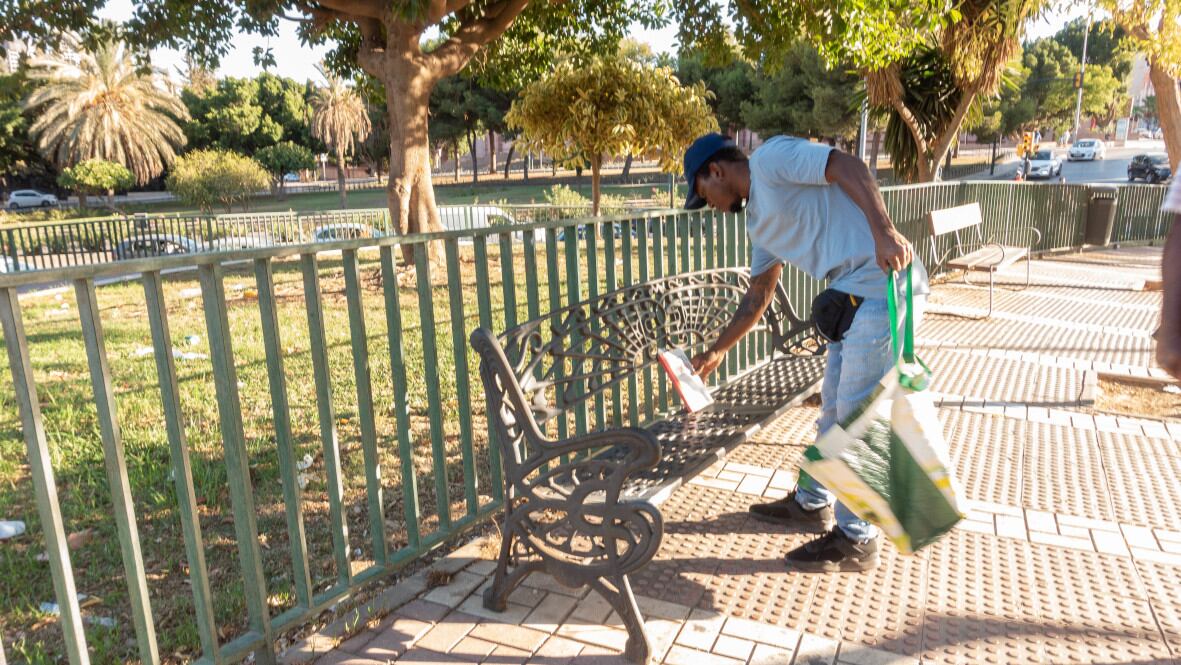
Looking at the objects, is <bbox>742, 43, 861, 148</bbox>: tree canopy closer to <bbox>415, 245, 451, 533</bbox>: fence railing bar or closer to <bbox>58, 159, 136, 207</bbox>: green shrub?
<bbox>58, 159, 136, 207</bbox>: green shrub

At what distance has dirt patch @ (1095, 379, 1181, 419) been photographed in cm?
516

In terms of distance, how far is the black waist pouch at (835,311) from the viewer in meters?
2.92

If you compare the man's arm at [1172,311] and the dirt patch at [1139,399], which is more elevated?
the man's arm at [1172,311]


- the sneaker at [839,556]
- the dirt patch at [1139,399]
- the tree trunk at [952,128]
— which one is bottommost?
the dirt patch at [1139,399]

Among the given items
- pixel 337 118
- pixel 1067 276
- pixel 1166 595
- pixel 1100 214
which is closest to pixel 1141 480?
pixel 1166 595

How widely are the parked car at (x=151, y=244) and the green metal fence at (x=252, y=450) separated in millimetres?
12004

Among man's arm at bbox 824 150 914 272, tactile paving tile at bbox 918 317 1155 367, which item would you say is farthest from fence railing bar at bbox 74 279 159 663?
tactile paving tile at bbox 918 317 1155 367

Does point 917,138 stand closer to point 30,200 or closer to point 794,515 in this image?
point 794,515

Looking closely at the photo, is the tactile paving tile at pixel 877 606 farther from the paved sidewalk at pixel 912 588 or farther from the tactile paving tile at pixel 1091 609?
the tactile paving tile at pixel 1091 609

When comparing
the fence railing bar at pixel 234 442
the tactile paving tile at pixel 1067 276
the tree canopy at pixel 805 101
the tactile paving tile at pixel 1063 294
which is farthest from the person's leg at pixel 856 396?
the tree canopy at pixel 805 101

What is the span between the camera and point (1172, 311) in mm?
1830

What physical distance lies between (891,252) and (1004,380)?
3.79 metres

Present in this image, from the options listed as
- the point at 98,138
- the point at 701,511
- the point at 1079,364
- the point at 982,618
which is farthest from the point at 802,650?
the point at 98,138

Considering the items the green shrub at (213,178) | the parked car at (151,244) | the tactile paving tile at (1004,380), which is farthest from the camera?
the green shrub at (213,178)
